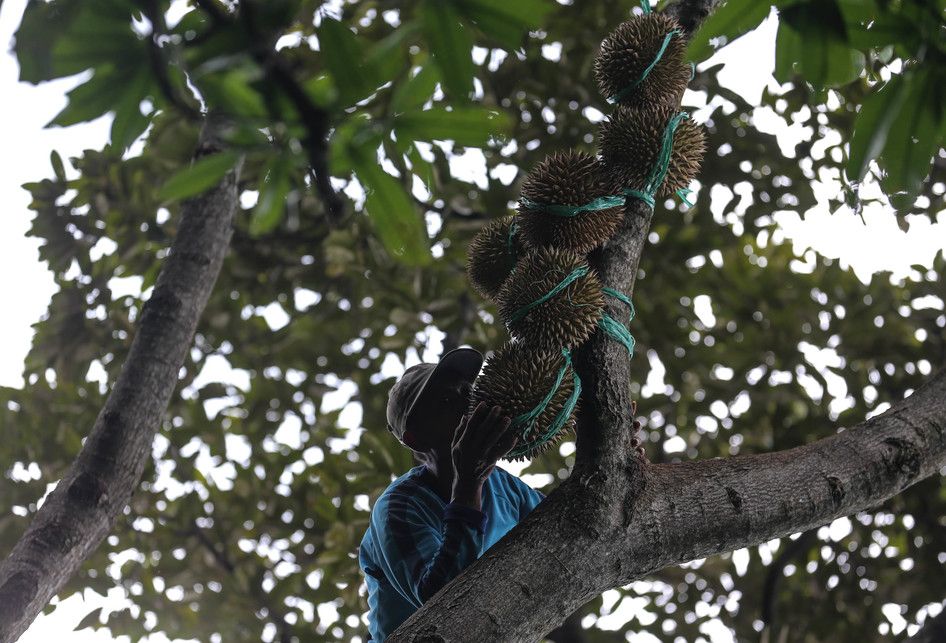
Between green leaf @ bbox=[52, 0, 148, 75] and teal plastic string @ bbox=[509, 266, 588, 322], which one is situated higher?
teal plastic string @ bbox=[509, 266, 588, 322]

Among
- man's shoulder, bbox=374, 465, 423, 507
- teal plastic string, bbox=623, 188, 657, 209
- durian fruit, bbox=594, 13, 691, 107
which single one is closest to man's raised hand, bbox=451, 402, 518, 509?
man's shoulder, bbox=374, 465, 423, 507

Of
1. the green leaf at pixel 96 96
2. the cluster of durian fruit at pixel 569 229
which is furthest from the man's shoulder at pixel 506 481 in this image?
the green leaf at pixel 96 96

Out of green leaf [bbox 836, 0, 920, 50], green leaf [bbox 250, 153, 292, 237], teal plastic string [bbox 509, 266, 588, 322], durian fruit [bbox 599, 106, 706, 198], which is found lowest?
green leaf [bbox 250, 153, 292, 237]

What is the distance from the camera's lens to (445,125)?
109cm

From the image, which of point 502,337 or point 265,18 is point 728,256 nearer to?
point 502,337

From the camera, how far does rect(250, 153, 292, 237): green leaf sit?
102cm

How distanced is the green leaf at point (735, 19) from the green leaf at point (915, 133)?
8.5 inches

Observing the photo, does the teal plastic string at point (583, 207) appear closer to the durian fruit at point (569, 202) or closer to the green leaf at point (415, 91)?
the durian fruit at point (569, 202)

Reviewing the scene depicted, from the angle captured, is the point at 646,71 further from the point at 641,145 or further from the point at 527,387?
the point at 527,387

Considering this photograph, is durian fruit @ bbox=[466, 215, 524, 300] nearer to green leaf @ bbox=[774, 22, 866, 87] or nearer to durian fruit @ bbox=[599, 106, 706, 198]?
durian fruit @ bbox=[599, 106, 706, 198]

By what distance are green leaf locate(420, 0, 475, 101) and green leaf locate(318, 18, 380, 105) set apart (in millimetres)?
80

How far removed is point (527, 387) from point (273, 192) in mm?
745

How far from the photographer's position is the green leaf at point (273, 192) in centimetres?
102

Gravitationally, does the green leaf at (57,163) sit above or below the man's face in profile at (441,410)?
above
